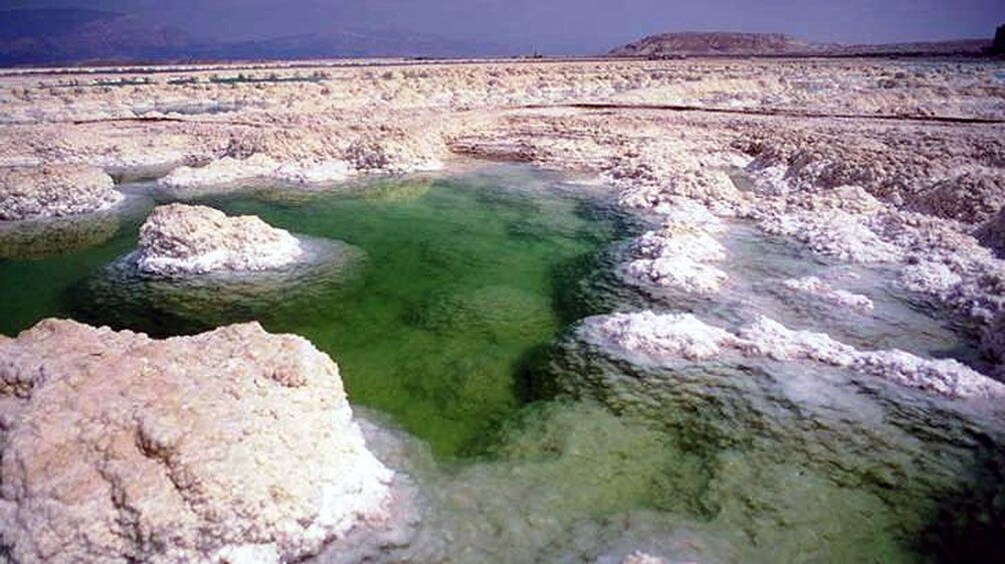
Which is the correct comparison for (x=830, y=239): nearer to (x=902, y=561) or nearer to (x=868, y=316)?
(x=868, y=316)

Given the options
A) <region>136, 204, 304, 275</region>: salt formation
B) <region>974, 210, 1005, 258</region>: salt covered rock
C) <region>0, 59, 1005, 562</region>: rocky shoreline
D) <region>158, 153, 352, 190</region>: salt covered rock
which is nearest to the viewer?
<region>0, 59, 1005, 562</region>: rocky shoreline

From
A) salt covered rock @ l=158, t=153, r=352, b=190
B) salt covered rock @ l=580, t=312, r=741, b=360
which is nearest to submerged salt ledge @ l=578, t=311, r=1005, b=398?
salt covered rock @ l=580, t=312, r=741, b=360

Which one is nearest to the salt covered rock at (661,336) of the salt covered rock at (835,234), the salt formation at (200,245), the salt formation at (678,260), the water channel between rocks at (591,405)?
the water channel between rocks at (591,405)

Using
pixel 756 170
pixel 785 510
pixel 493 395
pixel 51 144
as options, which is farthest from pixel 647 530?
pixel 51 144

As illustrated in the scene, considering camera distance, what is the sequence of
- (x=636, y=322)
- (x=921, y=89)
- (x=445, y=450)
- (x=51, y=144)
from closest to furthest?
(x=445, y=450) < (x=636, y=322) < (x=51, y=144) < (x=921, y=89)

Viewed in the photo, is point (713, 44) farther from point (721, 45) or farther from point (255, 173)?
point (255, 173)

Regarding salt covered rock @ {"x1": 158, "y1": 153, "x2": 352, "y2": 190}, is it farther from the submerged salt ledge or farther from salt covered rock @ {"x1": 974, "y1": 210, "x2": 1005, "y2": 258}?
salt covered rock @ {"x1": 974, "y1": 210, "x2": 1005, "y2": 258}

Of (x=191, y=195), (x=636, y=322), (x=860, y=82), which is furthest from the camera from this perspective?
(x=860, y=82)
